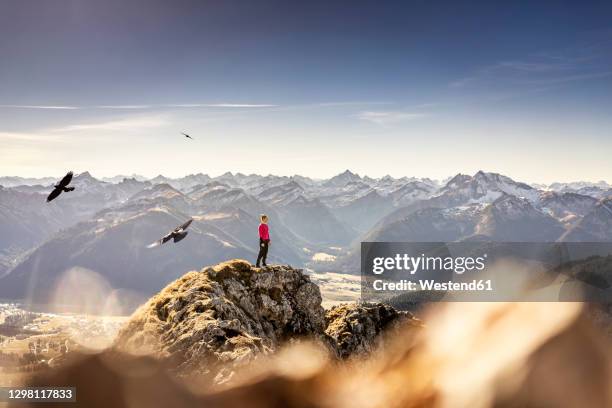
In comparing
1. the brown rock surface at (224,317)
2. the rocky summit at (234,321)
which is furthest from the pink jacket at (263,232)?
the brown rock surface at (224,317)

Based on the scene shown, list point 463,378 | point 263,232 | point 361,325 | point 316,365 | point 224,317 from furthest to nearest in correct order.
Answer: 1. point 361,325
2. point 263,232
3. point 224,317
4. point 316,365
5. point 463,378

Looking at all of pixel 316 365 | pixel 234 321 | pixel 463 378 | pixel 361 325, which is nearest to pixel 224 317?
pixel 234 321

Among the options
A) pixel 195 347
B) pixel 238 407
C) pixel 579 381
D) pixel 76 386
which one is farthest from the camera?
pixel 195 347

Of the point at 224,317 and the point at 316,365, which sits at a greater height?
the point at 224,317

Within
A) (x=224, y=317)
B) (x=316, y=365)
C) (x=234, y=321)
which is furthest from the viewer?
(x=224, y=317)

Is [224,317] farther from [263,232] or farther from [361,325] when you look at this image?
[361,325]

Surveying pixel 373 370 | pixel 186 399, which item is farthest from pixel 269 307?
pixel 186 399

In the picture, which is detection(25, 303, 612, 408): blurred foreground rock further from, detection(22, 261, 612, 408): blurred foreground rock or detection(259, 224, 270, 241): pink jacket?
detection(259, 224, 270, 241): pink jacket

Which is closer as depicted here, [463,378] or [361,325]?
[463,378]

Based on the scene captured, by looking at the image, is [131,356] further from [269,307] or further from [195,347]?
[269,307]

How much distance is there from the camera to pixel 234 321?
26391mm

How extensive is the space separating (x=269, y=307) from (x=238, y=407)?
60.2 ft

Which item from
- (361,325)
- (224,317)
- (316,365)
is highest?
(224,317)

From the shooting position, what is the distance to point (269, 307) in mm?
35531
